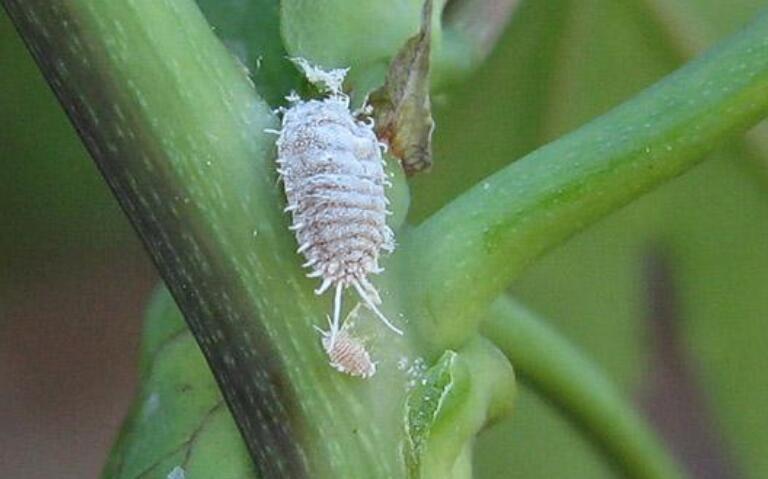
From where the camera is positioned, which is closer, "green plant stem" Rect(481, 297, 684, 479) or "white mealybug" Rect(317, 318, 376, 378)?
"white mealybug" Rect(317, 318, 376, 378)

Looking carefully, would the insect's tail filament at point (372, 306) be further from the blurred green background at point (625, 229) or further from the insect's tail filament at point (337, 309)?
the blurred green background at point (625, 229)

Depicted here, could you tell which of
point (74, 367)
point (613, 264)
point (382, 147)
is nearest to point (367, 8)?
point (382, 147)

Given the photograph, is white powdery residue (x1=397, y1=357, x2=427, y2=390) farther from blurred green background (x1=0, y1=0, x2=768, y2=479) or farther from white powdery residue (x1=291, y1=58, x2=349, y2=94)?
blurred green background (x1=0, y1=0, x2=768, y2=479)

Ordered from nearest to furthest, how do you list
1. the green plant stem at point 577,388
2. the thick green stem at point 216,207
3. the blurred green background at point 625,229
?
the thick green stem at point 216,207 → the green plant stem at point 577,388 → the blurred green background at point 625,229

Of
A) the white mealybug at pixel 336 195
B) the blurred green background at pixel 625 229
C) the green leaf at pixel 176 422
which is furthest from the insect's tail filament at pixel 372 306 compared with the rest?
the blurred green background at pixel 625 229

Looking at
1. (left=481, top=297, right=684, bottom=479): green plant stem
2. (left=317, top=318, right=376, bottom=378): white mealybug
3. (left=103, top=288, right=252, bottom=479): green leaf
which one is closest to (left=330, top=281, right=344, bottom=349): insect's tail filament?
(left=317, top=318, right=376, bottom=378): white mealybug

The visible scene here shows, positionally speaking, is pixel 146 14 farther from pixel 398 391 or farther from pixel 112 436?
pixel 112 436

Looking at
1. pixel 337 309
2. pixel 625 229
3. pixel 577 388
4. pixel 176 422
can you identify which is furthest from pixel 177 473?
pixel 625 229

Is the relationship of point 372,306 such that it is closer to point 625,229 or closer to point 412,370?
point 412,370
